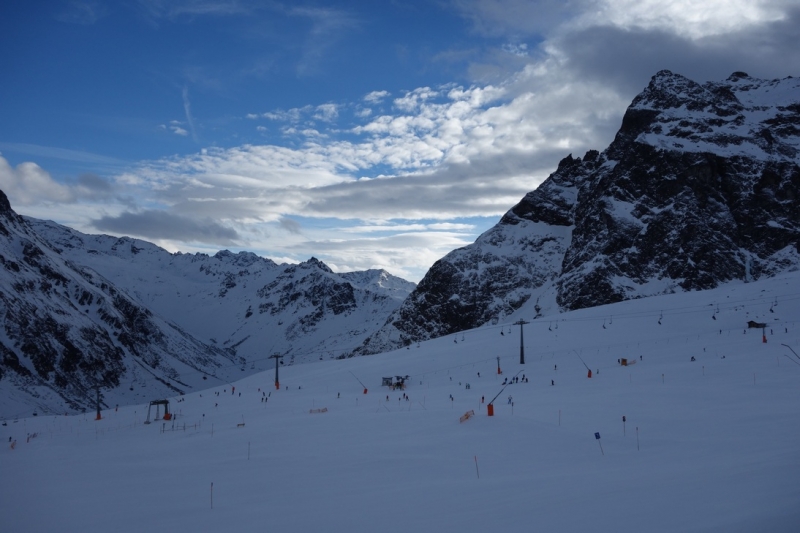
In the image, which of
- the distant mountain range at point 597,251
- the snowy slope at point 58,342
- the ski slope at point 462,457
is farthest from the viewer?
the distant mountain range at point 597,251

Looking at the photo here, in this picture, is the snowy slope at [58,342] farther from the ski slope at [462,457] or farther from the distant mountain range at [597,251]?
the ski slope at [462,457]

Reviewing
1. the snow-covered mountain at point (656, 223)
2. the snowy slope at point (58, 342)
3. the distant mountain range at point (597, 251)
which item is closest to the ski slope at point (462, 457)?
the distant mountain range at point (597, 251)

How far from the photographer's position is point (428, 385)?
4562cm

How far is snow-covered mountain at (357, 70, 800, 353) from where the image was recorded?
124 meters

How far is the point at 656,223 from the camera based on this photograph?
133m

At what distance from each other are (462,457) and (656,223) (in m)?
127

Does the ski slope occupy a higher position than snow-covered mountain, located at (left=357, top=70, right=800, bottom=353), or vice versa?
snow-covered mountain, located at (left=357, top=70, right=800, bottom=353)

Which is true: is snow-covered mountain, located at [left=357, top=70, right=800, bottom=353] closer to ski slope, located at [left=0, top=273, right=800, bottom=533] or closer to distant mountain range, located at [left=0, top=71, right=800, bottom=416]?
distant mountain range, located at [left=0, top=71, right=800, bottom=416]

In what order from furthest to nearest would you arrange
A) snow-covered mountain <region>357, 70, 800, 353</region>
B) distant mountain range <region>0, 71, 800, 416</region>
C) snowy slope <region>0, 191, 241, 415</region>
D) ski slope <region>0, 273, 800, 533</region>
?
snow-covered mountain <region>357, 70, 800, 353</region>, distant mountain range <region>0, 71, 800, 416</region>, snowy slope <region>0, 191, 241, 415</region>, ski slope <region>0, 273, 800, 533</region>

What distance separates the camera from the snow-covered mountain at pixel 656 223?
4882 inches

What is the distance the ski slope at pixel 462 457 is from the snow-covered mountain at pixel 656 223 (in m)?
86.3

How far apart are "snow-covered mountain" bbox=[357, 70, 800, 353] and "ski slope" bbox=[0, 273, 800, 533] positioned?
283 ft

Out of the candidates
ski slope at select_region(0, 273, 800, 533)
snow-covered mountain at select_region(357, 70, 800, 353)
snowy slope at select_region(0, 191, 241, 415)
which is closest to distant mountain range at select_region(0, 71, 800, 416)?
snow-covered mountain at select_region(357, 70, 800, 353)

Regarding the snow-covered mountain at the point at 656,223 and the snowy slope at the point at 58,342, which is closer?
the snowy slope at the point at 58,342
